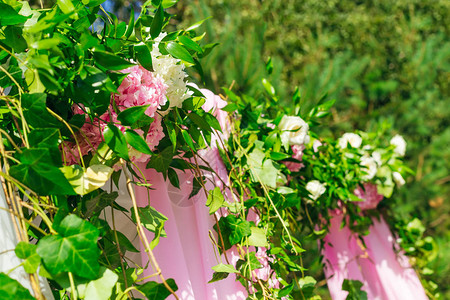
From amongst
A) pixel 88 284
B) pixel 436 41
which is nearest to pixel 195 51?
pixel 88 284

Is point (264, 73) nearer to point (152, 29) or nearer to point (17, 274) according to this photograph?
point (152, 29)

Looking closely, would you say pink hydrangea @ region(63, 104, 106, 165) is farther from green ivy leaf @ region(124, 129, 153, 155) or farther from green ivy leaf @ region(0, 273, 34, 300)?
green ivy leaf @ region(0, 273, 34, 300)

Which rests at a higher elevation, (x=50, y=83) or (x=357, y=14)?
(x=357, y=14)

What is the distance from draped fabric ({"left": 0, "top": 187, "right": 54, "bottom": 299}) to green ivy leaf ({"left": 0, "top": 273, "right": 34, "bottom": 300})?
0.27 ft

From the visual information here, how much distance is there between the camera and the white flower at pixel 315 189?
40.8 inches

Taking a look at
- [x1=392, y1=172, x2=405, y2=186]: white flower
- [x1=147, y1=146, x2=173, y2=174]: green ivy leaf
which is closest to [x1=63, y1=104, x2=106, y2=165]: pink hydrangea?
[x1=147, y1=146, x2=173, y2=174]: green ivy leaf

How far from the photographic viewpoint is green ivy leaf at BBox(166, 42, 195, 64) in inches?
23.0

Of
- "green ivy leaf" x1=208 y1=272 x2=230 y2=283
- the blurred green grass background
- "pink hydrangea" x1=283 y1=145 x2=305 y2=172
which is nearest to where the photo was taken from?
"green ivy leaf" x1=208 y1=272 x2=230 y2=283

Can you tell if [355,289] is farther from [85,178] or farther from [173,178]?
[85,178]

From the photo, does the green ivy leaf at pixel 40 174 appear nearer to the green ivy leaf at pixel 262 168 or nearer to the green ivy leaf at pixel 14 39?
the green ivy leaf at pixel 14 39

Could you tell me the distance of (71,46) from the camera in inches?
19.8

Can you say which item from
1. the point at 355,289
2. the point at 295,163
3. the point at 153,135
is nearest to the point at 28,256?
the point at 153,135

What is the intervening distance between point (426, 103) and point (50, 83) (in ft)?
13.0

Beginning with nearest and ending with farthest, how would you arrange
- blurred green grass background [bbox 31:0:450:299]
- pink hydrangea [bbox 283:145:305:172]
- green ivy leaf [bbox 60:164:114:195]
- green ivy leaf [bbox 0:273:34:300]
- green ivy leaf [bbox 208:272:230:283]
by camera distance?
green ivy leaf [bbox 0:273:34:300] → green ivy leaf [bbox 60:164:114:195] → green ivy leaf [bbox 208:272:230:283] → pink hydrangea [bbox 283:145:305:172] → blurred green grass background [bbox 31:0:450:299]
